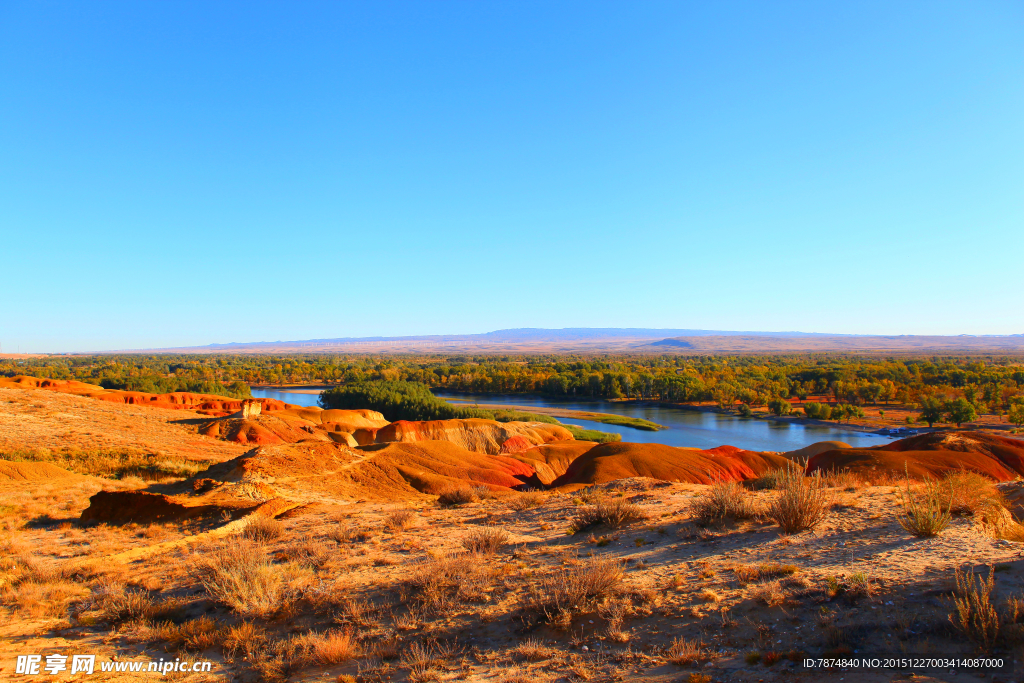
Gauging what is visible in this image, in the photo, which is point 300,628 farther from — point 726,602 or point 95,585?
point 726,602

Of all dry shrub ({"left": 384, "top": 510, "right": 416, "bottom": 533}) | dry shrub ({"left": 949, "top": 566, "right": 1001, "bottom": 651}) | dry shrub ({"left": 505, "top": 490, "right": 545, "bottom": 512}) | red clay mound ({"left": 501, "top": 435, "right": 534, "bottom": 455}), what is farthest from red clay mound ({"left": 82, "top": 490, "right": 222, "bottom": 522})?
red clay mound ({"left": 501, "top": 435, "right": 534, "bottom": 455})

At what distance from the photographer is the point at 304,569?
8719 mm

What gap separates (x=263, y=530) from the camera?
38.0ft

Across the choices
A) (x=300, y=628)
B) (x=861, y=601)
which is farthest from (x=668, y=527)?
(x=300, y=628)

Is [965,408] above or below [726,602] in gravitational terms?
below

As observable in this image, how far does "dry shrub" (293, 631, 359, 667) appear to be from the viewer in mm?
6027

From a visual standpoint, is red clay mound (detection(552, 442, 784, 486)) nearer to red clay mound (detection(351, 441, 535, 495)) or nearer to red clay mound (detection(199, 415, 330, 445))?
red clay mound (detection(351, 441, 535, 495))

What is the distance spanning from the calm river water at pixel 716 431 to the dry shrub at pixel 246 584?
47.4m

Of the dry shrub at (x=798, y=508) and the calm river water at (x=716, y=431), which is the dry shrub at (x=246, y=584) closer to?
the dry shrub at (x=798, y=508)

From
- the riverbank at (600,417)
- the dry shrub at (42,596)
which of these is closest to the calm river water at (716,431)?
the riverbank at (600,417)

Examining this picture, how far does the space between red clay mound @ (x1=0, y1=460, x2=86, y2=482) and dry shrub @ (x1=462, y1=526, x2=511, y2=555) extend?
17951 mm

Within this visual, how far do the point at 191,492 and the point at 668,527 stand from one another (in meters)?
15.6

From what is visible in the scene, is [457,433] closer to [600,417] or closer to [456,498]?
[456,498]

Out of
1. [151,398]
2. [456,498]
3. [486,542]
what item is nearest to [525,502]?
[456,498]
